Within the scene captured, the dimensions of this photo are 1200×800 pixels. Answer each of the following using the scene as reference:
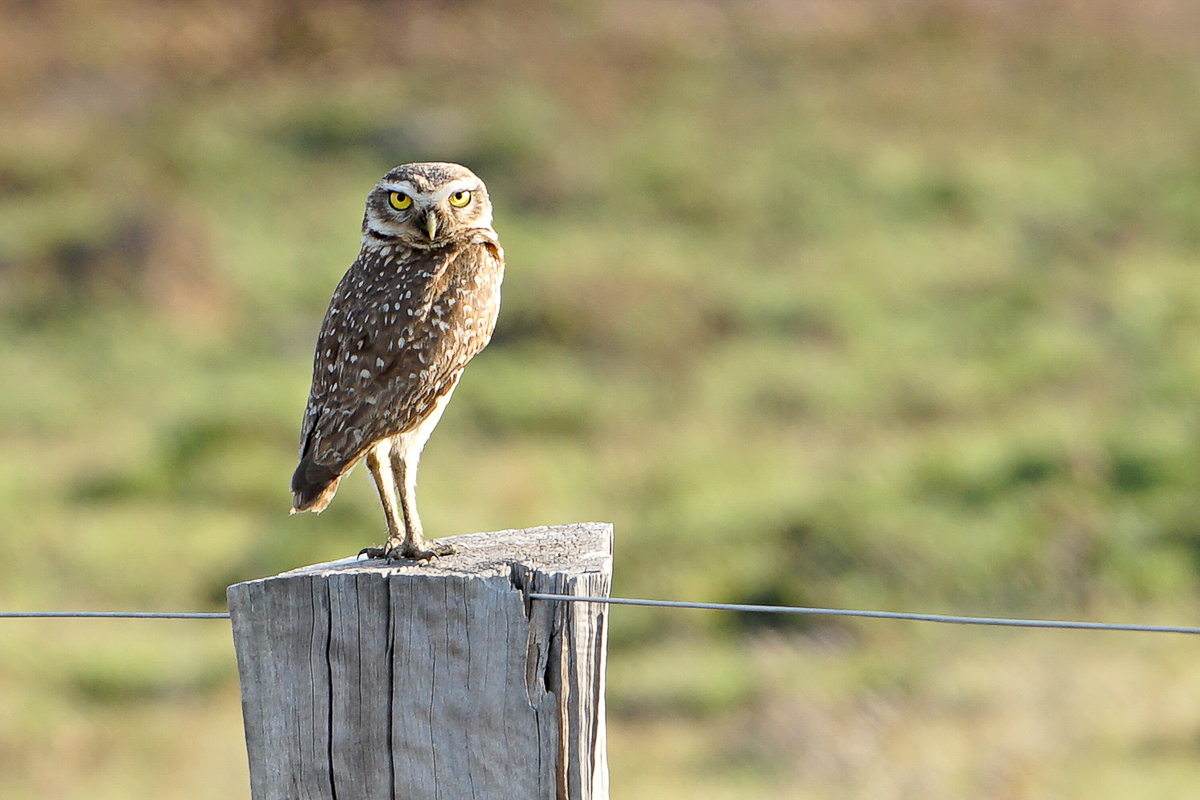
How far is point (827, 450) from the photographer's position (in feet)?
39.2

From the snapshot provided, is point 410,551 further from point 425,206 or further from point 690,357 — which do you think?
point 690,357

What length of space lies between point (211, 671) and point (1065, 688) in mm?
4938

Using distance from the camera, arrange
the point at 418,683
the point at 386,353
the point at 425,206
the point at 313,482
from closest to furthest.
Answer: the point at 418,683 < the point at 313,482 < the point at 386,353 < the point at 425,206

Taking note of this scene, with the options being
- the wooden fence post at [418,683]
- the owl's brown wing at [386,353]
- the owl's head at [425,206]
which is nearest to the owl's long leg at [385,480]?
the owl's brown wing at [386,353]

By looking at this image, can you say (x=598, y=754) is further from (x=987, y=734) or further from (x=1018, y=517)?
(x=1018, y=517)

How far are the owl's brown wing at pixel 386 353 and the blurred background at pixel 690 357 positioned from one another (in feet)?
12.7

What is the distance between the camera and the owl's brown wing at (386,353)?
3.75 metres

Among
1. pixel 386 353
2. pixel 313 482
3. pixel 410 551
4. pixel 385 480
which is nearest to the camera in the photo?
pixel 410 551

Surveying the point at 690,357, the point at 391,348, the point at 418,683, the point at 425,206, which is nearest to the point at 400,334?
the point at 391,348

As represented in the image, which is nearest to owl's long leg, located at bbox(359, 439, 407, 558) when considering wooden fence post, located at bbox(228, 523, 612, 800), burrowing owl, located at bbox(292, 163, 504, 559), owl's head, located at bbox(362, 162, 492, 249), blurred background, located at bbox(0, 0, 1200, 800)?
burrowing owl, located at bbox(292, 163, 504, 559)

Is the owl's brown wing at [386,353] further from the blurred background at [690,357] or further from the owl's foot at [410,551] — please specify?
the blurred background at [690,357]

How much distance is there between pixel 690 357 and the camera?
14.0m

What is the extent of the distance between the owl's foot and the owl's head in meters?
0.89

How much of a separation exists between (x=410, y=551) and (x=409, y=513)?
34 centimetres
